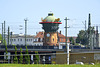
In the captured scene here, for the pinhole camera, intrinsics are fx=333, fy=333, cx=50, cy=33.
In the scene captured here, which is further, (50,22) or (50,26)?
(50,26)

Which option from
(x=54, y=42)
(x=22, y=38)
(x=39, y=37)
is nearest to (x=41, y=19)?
(x=54, y=42)

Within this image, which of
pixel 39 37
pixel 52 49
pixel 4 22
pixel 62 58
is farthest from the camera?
pixel 39 37

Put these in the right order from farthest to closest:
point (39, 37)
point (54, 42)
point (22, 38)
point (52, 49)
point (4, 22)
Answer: point (22, 38) < point (39, 37) < point (54, 42) < point (4, 22) < point (52, 49)

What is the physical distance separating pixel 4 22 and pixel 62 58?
39013 mm

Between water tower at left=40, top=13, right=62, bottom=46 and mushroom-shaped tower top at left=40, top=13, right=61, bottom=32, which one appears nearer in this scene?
mushroom-shaped tower top at left=40, top=13, right=61, bottom=32

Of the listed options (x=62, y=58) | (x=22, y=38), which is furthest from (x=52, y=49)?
(x=22, y=38)

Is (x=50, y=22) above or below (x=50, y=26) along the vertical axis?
above

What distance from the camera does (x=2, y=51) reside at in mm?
70625

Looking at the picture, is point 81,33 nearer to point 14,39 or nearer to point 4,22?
point 14,39

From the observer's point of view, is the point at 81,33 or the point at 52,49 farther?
the point at 81,33

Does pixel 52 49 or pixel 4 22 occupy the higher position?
pixel 4 22

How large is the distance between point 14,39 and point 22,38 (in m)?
4.11

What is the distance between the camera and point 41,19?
9050cm

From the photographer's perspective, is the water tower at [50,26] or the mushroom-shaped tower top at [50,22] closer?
the mushroom-shaped tower top at [50,22]
